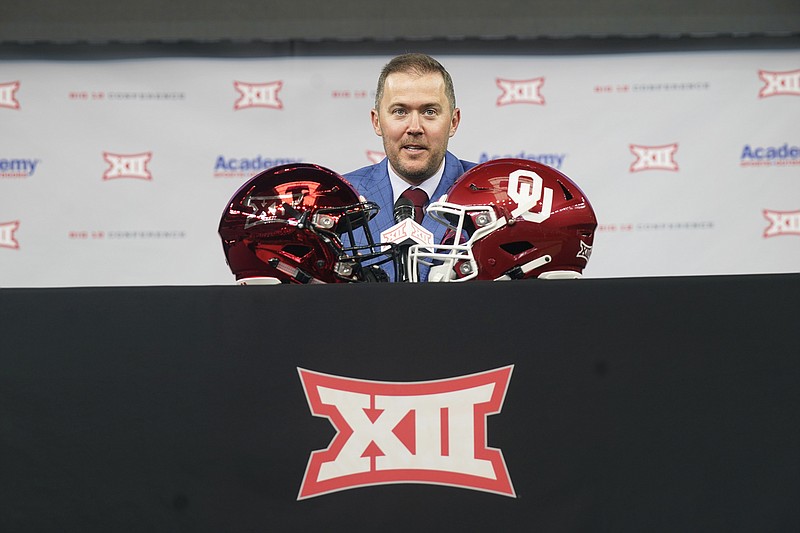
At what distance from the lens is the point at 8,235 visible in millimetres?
3135

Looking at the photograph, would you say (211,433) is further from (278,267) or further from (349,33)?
(349,33)

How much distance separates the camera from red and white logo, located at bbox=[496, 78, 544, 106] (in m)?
3.19

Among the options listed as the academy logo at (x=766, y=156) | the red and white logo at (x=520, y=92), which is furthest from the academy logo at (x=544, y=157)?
the academy logo at (x=766, y=156)

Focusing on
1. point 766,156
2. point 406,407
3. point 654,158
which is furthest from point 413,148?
point 766,156

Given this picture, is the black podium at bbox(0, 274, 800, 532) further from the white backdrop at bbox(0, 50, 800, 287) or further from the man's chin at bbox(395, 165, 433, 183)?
the white backdrop at bbox(0, 50, 800, 287)

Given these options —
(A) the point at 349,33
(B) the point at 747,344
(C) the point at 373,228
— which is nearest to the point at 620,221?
(A) the point at 349,33

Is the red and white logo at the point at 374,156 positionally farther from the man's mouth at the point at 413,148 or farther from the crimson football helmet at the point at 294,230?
the crimson football helmet at the point at 294,230

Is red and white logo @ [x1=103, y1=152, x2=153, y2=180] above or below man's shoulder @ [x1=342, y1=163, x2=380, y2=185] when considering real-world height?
above

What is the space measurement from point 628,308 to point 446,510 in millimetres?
326

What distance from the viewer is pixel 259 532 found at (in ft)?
3.14

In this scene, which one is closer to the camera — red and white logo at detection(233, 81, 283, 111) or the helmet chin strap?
the helmet chin strap

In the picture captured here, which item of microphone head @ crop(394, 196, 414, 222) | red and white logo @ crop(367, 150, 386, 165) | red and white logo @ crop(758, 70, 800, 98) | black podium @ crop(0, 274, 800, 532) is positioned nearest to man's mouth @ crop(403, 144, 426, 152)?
microphone head @ crop(394, 196, 414, 222)

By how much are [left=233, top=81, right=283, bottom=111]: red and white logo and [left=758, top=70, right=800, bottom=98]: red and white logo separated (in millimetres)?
1882

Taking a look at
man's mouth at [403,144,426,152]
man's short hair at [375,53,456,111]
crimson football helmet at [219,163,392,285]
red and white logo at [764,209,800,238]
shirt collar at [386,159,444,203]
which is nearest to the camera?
crimson football helmet at [219,163,392,285]
